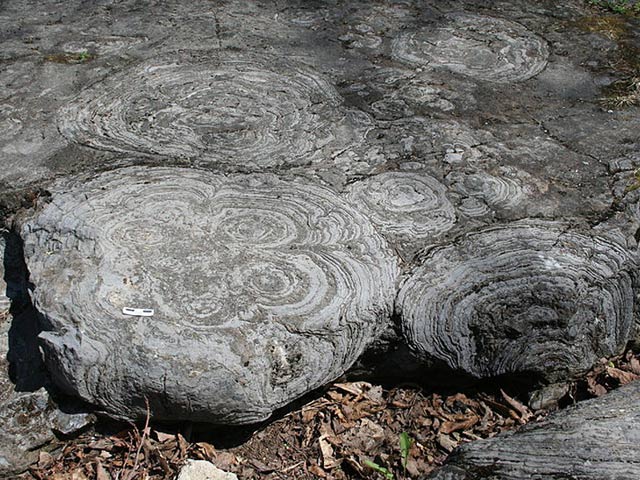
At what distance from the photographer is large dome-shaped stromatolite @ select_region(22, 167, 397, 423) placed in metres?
2.54

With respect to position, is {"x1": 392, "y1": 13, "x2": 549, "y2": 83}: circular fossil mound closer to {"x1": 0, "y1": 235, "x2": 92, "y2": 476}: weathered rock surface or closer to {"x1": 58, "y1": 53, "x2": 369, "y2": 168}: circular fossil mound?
{"x1": 58, "y1": 53, "x2": 369, "y2": 168}: circular fossil mound

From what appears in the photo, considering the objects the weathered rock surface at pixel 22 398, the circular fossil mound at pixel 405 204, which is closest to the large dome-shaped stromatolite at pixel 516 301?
the circular fossil mound at pixel 405 204

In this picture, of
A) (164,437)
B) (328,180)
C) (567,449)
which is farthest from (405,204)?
(164,437)

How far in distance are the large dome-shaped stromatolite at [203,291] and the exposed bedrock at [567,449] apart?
599 mm

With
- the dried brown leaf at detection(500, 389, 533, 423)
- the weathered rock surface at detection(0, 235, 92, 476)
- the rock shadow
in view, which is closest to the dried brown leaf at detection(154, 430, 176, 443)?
the weathered rock surface at detection(0, 235, 92, 476)

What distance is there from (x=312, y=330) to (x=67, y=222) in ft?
3.56

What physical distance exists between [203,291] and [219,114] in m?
1.31

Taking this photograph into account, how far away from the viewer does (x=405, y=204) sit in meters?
3.15

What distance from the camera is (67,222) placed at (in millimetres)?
2941

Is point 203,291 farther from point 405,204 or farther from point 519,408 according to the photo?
point 519,408

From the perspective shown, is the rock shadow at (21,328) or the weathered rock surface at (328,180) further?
the rock shadow at (21,328)

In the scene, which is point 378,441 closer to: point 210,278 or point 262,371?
point 262,371

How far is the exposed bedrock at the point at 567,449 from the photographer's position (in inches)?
87.7

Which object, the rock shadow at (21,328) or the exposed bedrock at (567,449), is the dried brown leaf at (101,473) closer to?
the rock shadow at (21,328)
